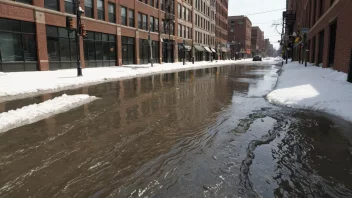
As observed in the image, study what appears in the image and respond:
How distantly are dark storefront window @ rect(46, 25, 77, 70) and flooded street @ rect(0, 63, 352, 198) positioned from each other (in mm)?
18087

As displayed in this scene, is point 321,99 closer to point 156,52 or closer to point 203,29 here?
point 156,52

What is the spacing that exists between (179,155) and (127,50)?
30.9 metres

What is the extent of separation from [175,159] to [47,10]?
22.5 meters

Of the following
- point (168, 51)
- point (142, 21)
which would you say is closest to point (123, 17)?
point (142, 21)

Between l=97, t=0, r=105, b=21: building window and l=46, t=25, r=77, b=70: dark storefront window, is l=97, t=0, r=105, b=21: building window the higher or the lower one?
the higher one

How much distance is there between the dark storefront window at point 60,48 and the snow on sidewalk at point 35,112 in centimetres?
1577

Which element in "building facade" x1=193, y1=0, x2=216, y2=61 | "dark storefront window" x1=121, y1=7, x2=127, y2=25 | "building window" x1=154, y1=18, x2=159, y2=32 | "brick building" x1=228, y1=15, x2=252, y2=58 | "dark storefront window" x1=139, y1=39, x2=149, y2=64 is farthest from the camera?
"brick building" x1=228, y1=15, x2=252, y2=58

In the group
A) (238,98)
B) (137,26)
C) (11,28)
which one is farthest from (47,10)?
(238,98)

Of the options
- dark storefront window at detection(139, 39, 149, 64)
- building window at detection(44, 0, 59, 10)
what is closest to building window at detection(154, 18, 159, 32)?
dark storefront window at detection(139, 39, 149, 64)

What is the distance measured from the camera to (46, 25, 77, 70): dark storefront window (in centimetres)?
2280

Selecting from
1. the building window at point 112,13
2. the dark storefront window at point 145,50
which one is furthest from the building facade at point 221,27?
the building window at point 112,13

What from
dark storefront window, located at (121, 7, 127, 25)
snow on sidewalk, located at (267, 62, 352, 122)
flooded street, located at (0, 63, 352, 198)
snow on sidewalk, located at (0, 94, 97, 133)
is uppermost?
dark storefront window, located at (121, 7, 127, 25)

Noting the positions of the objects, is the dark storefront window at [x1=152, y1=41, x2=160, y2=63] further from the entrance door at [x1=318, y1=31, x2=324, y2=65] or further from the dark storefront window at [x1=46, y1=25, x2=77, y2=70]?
the entrance door at [x1=318, y1=31, x2=324, y2=65]

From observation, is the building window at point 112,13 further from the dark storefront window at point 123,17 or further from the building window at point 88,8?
the building window at point 88,8
